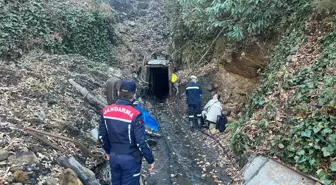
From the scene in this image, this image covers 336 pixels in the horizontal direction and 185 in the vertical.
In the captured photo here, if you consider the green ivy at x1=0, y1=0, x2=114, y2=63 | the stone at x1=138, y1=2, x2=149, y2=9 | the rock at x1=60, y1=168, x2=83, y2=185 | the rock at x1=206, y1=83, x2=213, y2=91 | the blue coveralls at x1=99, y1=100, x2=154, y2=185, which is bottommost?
the rock at x1=206, y1=83, x2=213, y2=91

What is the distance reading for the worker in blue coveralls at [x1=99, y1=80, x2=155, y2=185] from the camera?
415 cm

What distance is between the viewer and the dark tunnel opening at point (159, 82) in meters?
16.8

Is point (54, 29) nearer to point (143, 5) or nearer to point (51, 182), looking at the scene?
point (51, 182)

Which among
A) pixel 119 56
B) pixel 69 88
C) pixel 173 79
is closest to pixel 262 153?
pixel 69 88

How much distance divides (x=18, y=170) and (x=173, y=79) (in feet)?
33.6

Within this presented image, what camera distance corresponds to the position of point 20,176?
4570mm

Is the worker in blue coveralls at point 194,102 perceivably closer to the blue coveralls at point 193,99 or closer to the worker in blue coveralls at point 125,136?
the blue coveralls at point 193,99

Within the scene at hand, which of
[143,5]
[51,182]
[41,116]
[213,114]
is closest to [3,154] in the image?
[51,182]

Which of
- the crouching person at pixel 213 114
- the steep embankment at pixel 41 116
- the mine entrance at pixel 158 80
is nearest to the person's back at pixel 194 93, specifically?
the crouching person at pixel 213 114

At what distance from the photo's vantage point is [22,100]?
7.14 m

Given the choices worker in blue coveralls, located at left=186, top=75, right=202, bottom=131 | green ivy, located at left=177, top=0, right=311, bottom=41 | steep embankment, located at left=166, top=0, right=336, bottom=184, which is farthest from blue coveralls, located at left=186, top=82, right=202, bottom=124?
green ivy, located at left=177, top=0, right=311, bottom=41

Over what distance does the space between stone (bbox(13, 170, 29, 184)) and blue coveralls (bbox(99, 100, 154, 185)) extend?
4.39 ft

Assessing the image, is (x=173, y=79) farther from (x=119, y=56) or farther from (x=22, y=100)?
(x=22, y=100)

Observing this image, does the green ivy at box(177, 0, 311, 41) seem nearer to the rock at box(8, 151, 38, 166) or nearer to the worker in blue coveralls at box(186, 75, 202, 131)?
the worker in blue coveralls at box(186, 75, 202, 131)
